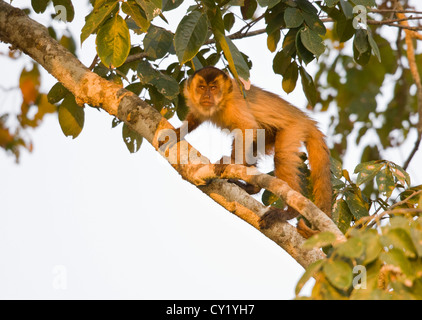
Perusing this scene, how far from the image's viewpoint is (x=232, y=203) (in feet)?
11.5

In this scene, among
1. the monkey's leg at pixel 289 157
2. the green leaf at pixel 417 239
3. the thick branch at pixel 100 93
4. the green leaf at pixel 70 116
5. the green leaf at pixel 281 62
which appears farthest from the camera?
the monkey's leg at pixel 289 157

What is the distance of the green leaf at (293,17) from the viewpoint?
12.3ft

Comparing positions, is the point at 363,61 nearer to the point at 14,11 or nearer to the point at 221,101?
the point at 221,101

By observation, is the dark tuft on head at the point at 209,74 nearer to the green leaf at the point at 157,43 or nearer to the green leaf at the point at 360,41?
the green leaf at the point at 157,43

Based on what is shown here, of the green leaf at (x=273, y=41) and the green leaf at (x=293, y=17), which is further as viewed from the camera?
the green leaf at (x=273, y=41)

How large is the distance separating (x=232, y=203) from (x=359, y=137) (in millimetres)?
5982

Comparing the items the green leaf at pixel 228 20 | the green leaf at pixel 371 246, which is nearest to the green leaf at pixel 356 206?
the green leaf at pixel 228 20

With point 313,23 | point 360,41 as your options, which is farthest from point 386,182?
point 313,23

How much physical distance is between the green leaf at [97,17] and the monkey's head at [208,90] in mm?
2089

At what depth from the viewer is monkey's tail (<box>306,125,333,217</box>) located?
15.1 feet

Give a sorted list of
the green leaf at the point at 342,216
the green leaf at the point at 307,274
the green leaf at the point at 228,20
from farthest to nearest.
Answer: the green leaf at the point at 228,20
the green leaf at the point at 342,216
the green leaf at the point at 307,274

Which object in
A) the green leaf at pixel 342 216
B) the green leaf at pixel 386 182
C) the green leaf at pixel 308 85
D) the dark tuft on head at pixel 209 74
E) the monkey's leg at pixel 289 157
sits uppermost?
the dark tuft on head at pixel 209 74

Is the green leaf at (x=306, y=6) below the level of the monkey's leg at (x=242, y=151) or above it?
above
